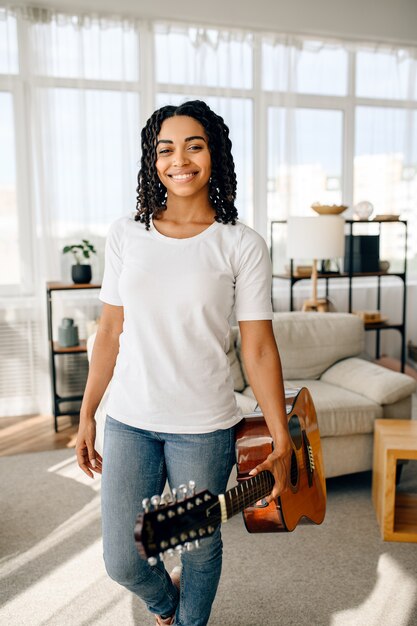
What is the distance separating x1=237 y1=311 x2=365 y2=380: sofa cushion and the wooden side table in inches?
26.7

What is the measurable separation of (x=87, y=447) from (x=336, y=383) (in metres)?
1.95

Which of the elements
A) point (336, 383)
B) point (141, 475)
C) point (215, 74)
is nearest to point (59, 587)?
point (141, 475)

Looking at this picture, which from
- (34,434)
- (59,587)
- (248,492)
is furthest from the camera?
(34,434)

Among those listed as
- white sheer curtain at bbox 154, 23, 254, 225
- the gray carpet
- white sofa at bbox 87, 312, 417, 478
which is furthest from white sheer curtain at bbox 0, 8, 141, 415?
the gray carpet

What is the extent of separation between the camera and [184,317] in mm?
1409

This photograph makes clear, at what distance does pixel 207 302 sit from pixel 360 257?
11.6 feet

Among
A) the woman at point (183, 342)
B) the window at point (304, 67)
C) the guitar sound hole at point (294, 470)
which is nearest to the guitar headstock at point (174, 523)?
the woman at point (183, 342)

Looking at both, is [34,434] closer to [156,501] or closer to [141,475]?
[141,475]

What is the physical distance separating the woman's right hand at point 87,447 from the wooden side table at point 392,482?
1.35 m

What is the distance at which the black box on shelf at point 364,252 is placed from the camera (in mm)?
4711

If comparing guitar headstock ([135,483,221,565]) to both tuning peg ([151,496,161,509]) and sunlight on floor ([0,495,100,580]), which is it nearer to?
tuning peg ([151,496,161,509])

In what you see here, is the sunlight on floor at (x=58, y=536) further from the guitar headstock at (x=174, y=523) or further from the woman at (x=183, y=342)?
the guitar headstock at (x=174, y=523)

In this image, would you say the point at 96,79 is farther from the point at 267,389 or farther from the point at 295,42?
the point at 267,389

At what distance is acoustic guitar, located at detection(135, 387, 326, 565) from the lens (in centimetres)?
107
